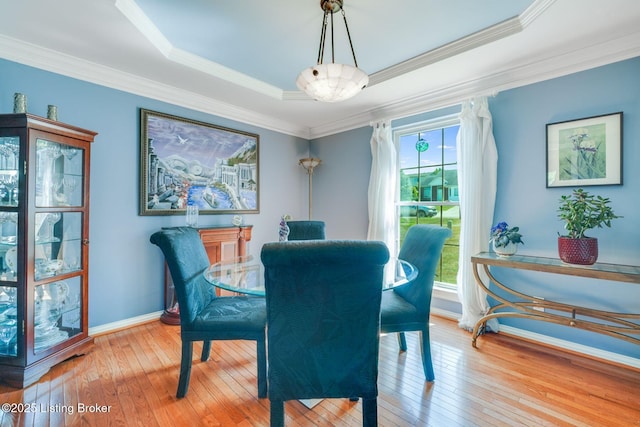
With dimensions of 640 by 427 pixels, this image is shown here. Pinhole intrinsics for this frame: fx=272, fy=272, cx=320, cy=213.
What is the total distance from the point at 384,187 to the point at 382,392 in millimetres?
2269

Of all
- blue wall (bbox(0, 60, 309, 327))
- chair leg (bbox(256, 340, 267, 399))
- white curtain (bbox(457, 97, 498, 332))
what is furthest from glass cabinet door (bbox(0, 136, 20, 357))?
white curtain (bbox(457, 97, 498, 332))

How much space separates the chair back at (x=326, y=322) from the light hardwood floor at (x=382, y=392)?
0.57 metres

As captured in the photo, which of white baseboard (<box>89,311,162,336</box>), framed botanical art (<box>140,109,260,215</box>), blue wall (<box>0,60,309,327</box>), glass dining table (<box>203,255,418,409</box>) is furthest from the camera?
framed botanical art (<box>140,109,260,215</box>)

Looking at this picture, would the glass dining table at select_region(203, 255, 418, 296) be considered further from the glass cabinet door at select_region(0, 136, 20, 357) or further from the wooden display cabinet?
the glass cabinet door at select_region(0, 136, 20, 357)

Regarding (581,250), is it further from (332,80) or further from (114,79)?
(114,79)

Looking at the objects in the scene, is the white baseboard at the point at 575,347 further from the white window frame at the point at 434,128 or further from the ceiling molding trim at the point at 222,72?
the ceiling molding trim at the point at 222,72

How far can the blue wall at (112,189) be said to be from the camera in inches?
89.4

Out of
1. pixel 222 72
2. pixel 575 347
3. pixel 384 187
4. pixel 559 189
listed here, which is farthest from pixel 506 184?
pixel 222 72

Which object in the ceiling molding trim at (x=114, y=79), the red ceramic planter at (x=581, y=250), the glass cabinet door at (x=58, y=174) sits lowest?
the red ceramic planter at (x=581, y=250)

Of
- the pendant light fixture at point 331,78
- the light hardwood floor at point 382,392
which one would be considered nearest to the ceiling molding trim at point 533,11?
the pendant light fixture at point 331,78

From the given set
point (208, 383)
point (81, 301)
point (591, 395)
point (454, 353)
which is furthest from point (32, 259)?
point (591, 395)

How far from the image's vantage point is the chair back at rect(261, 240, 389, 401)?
108 cm

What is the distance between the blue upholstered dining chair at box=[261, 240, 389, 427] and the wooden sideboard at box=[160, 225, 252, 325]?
201cm

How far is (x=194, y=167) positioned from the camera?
124 inches
